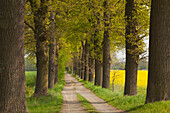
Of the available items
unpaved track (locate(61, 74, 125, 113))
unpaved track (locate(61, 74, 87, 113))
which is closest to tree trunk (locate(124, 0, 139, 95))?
unpaved track (locate(61, 74, 125, 113))

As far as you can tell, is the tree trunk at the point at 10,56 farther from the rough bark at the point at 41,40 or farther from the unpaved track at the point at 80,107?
the rough bark at the point at 41,40

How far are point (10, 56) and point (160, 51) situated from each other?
225 inches

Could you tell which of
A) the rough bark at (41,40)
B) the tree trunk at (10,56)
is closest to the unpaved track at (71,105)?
the rough bark at (41,40)

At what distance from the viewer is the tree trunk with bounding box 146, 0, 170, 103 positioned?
338 inches

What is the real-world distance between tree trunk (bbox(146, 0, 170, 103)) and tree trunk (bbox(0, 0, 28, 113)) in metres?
5.35

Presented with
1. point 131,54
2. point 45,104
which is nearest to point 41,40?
point 45,104

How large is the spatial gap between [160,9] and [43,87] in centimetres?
984

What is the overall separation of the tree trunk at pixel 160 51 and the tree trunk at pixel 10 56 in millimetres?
5351

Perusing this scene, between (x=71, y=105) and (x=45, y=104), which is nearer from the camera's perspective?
(x=45, y=104)

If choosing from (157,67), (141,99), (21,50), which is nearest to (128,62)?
(141,99)

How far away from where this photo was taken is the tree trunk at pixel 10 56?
6.70 m

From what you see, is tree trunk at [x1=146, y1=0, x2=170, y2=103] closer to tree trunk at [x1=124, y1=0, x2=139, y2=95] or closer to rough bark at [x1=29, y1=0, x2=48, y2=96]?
tree trunk at [x1=124, y1=0, x2=139, y2=95]

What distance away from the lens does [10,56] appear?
21.9 ft

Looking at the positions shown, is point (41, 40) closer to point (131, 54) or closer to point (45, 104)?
point (45, 104)
